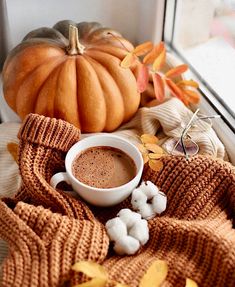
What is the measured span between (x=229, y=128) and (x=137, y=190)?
0.23 metres

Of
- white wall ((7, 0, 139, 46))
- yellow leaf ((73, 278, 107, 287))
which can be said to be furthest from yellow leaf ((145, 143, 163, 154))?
white wall ((7, 0, 139, 46))

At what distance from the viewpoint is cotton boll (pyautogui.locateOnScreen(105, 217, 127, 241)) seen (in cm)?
56

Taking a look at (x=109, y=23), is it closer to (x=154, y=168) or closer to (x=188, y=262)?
(x=154, y=168)

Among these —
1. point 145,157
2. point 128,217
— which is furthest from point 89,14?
point 128,217

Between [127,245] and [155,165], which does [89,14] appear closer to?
[155,165]

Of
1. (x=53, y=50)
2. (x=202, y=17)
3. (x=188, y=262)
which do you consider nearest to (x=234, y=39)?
(x=202, y=17)

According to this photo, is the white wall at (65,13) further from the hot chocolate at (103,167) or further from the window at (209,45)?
the hot chocolate at (103,167)

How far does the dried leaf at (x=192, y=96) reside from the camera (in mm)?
816

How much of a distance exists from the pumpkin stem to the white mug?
17 cm

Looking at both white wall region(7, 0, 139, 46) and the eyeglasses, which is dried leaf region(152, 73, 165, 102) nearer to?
the eyeglasses

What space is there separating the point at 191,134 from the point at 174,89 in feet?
0.38

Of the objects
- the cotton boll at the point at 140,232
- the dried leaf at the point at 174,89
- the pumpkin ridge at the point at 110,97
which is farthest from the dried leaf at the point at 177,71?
the cotton boll at the point at 140,232

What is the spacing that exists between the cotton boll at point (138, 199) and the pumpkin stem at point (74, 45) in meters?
0.27

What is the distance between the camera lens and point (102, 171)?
625 millimetres
